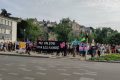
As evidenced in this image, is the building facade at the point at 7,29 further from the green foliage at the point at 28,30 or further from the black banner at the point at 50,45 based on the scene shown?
the black banner at the point at 50,45

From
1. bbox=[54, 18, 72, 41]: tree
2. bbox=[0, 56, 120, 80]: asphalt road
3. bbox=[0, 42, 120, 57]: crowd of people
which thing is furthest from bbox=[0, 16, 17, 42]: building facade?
bbox=[0, 56, 120, 80]: asphalt road

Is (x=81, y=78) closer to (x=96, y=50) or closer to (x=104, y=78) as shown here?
(x=104, y=78)

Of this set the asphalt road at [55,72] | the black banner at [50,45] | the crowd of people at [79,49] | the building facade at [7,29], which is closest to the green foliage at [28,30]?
the building facade at [7,29]

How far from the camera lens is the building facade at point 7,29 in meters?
112

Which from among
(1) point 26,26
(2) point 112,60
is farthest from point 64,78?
(1) point 26,26

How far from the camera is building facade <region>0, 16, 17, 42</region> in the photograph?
112 m

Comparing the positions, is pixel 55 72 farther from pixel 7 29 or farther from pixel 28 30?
pixel 28 30

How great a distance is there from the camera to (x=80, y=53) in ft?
152

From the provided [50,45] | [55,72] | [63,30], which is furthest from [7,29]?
[55,72]

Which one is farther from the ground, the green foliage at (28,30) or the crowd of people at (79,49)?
the green foliage at (28,30)

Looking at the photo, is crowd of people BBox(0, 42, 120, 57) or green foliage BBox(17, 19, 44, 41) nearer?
crowd of people BBox(0, 42, 120, 57)

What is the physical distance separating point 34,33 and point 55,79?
12851cm

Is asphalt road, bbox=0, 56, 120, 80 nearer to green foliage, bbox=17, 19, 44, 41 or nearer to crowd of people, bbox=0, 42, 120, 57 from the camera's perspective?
crowd of people, bbox=0, 42, 120, 57

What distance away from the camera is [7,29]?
117250 mm
